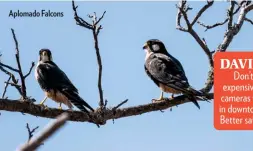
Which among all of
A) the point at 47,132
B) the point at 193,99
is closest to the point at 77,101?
the point at 193,99

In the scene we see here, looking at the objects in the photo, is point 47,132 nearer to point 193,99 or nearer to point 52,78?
point 193,99

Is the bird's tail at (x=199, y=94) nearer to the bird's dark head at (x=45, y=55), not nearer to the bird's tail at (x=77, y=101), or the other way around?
the bird's tail at (x=77, y=101)

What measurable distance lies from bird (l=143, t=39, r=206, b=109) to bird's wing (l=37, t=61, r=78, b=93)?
103 centimetres

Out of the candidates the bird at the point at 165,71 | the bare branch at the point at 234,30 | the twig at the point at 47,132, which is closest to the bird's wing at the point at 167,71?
the bird at the point at 165,71

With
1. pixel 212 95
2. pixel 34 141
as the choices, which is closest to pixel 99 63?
pixel 212 95

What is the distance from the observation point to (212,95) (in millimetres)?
4629

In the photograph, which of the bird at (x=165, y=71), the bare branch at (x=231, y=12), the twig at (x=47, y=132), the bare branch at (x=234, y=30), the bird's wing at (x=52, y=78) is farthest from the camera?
the bird's wing at (x=52, y=78)

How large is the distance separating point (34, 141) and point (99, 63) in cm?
267

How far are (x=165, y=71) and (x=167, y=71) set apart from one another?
3cm

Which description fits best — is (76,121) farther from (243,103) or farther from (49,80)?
(49,80)

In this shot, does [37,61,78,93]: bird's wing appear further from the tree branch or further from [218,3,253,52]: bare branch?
[218,3,253,52]: bare branch

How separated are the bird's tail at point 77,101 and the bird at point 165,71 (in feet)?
3.08

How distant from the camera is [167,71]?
5.98 meters

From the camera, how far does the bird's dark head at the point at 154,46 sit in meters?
7.02
